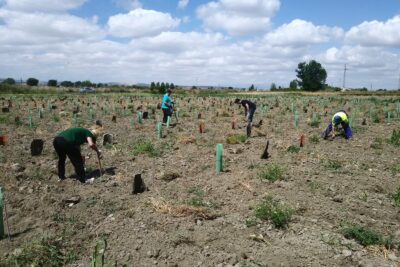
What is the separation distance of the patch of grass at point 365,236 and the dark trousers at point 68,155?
13.9 feet

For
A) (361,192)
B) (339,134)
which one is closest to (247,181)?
(361,192)

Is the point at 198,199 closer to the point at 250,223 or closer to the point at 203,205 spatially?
the point at 203,205

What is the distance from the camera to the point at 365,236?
425 centimetres

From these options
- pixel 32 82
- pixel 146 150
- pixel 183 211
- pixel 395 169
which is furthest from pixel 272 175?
pixel 32 82

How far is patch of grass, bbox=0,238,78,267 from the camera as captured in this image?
3.78 m

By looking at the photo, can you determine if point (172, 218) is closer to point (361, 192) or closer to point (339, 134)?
point (361, 192)

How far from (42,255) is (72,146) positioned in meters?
2.72

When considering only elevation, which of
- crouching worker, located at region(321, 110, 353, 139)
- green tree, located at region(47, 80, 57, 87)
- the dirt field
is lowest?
the dirt field

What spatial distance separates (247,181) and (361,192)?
1.76 m

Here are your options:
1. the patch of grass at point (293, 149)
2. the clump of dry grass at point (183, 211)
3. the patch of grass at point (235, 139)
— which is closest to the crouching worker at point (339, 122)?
the patch of grass at point (293, 149)

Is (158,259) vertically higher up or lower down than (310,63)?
lower down

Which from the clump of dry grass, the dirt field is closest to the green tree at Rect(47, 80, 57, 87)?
the dirt field

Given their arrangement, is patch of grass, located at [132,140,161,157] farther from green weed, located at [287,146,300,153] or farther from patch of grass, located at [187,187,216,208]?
green weed, located at [287,146,300,153]

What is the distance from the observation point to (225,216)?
16.1 feet
